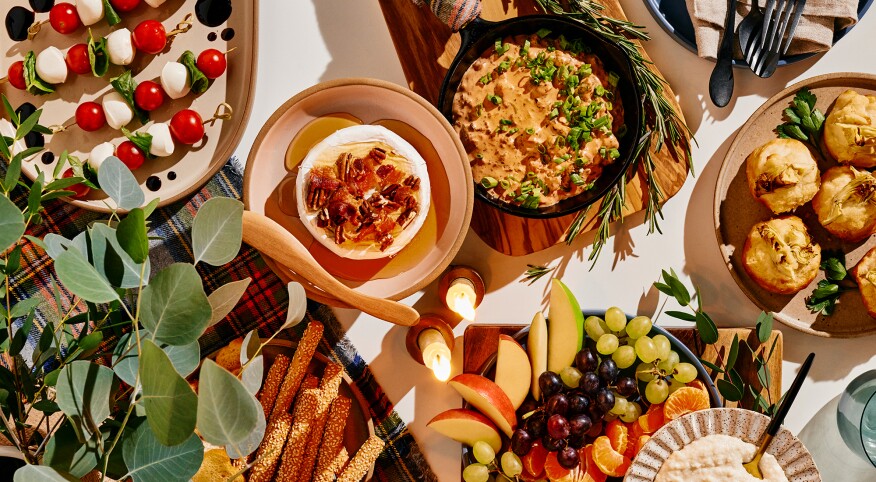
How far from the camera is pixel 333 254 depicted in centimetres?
157

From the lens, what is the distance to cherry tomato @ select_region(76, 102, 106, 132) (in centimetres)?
162

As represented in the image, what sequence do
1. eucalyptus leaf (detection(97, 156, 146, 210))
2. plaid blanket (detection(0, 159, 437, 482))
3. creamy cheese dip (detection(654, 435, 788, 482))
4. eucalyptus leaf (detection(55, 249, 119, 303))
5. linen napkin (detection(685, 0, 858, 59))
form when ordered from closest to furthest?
eucalyptus leaf (detection(55, 249, 119, 303)) < eucalyptus leaf (detection(97, 156, 146, 210)) < creamy cheese dip (detection(654, 435, 788, 482)) < linen napkin (detection(685, 0, 858, 59)) < plaid blanket (detection(0, 159, 437, 482))

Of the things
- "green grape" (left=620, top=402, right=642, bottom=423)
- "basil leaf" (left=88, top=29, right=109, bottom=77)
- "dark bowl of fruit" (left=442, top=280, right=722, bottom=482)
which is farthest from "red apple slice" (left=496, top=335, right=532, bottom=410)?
"basil leaf" (left=88, top=29, right=109, bottom=77)

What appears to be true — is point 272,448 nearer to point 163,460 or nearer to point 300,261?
point 300,261

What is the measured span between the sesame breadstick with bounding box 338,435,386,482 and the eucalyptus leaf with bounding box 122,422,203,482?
0.79 metres

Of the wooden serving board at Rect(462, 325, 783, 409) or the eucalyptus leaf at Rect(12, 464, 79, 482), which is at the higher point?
the eucalyptus leaf at Rect(12, 464, 79, 482)

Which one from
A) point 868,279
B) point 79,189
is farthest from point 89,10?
point 868,279

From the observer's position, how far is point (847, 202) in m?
1.55

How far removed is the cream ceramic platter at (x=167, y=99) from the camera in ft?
5.41

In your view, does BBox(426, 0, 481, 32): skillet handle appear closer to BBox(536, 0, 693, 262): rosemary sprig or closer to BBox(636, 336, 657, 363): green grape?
BBox(536, 0, 693, 262): rosemary sprig

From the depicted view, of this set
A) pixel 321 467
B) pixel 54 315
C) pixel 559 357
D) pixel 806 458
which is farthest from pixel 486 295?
pixel 54 315

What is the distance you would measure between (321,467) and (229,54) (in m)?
0.94

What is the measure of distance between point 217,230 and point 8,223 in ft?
0.68

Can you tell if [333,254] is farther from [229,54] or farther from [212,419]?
[212,419]
